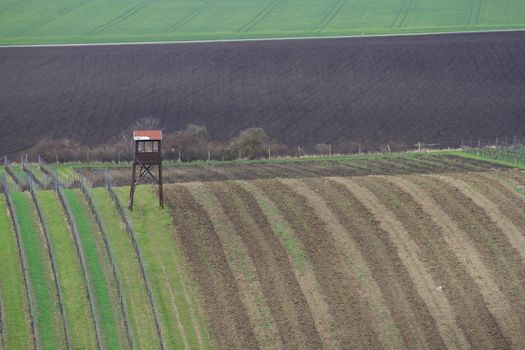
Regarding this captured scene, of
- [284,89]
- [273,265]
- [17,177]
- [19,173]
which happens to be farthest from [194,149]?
[273,265]

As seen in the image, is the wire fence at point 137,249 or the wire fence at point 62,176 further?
the wire fence at point 62,176

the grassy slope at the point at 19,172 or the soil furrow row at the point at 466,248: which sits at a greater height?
the grassy slope at the point at 19,172

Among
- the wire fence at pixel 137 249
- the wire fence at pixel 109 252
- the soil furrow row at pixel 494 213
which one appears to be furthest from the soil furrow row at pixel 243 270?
the soil furrow row at pixel 494 213

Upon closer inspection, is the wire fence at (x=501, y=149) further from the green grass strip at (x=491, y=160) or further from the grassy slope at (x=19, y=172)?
the grassy slope at (x=19, y=172)

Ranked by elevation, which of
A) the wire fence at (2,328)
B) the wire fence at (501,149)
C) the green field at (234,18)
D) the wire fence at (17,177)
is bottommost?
the wire fence at (2,328)

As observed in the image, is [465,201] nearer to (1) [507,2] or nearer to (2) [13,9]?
(1) [507,2]

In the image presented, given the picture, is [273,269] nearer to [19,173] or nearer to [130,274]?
[130,274]

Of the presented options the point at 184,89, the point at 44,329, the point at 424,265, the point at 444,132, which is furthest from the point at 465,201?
the point at 184,89
